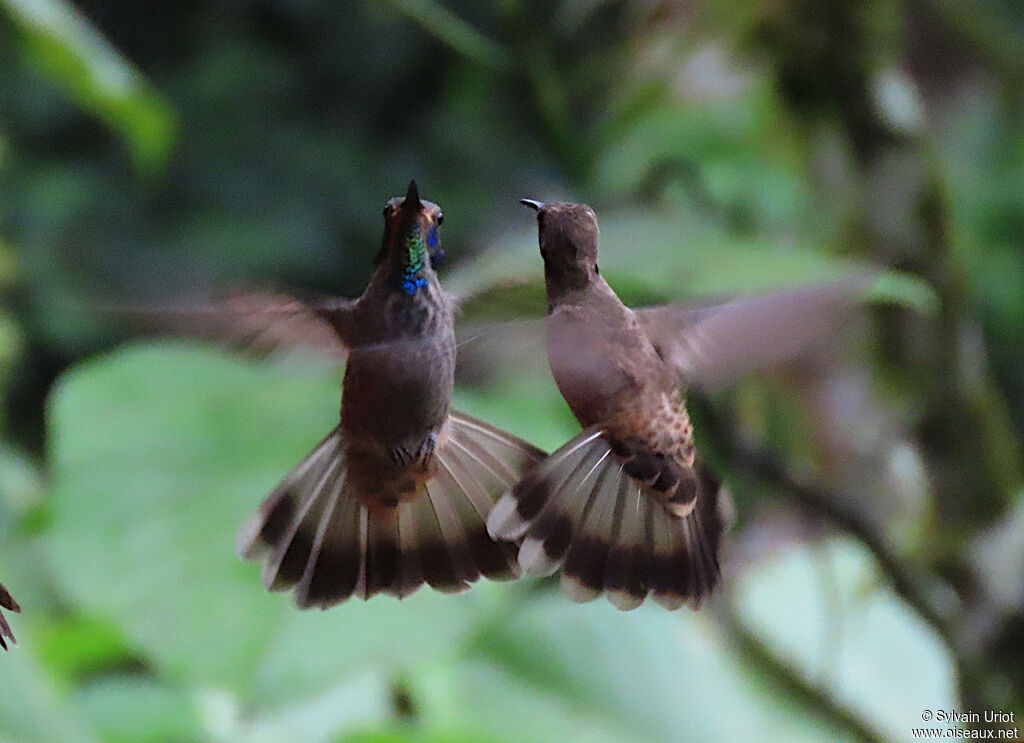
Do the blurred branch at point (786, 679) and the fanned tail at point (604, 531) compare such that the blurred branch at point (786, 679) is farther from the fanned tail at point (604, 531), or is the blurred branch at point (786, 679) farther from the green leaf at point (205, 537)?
the fanned tail at point (604, 531)

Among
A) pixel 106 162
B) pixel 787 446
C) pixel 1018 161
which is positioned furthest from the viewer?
pixel 106 162

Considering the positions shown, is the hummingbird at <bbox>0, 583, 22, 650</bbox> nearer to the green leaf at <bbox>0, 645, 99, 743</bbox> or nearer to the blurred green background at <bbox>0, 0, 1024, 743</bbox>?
the blurred green background at <bbox>0, 0, 1024, 743</bbox>

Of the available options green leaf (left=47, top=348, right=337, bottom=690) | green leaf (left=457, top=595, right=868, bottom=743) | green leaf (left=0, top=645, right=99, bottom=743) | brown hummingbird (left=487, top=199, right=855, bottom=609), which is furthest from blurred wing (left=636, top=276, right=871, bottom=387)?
green leaf (left=457, top=595, right=868, bottom=743)

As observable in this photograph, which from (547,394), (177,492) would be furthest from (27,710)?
(547,394)

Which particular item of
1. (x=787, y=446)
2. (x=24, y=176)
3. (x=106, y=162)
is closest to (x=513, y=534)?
Answer: (x=787, y=446)

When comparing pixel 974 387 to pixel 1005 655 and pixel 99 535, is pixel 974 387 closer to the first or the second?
pixel 1005 655

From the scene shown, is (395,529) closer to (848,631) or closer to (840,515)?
(840,515)

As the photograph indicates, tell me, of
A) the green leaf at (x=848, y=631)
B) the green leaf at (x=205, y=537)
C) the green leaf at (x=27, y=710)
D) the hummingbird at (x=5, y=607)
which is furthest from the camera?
the green leaf at (x=848, y=631)

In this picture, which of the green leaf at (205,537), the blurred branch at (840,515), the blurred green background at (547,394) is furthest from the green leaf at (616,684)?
the green leaf at (205,537)
